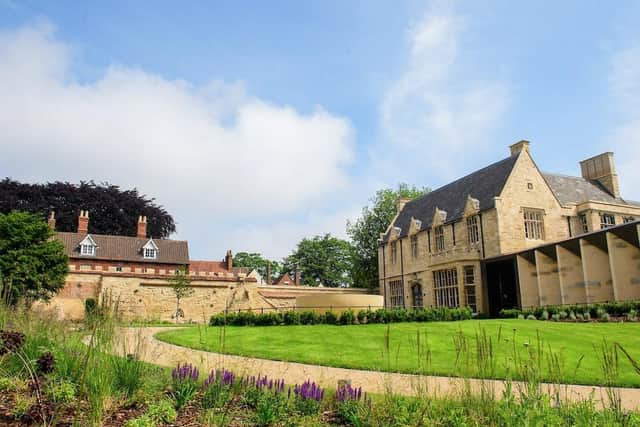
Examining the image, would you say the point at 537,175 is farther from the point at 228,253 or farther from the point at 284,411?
the point at 228,253

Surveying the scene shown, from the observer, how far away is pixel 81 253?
41625 millimetres

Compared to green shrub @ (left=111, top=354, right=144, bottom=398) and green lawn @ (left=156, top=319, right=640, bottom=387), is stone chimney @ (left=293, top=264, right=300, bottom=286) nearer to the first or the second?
green lawn @ (left=156, top=319, right=640, bottom=387)

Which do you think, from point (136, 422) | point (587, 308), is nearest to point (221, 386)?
point (136, 422)

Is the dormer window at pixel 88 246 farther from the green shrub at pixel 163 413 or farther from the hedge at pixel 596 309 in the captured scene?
the green shrub at pixel 163 413

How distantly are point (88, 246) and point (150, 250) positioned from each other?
5144 mm

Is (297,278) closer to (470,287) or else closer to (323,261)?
(323,261)

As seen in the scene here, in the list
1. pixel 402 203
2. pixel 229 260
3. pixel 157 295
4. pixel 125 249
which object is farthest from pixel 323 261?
pixel 157 295

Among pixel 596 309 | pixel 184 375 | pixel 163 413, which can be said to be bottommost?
pixel 163 413

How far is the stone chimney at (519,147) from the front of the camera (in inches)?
1190

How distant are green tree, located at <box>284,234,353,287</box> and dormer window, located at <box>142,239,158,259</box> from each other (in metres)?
29.1

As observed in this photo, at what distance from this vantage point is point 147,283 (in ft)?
116

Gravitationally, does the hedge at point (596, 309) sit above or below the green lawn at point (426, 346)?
above

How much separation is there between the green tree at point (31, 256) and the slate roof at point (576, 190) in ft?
105

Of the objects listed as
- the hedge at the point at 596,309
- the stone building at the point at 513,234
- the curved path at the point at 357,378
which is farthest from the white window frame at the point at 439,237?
the curved path at the point at 357,378
